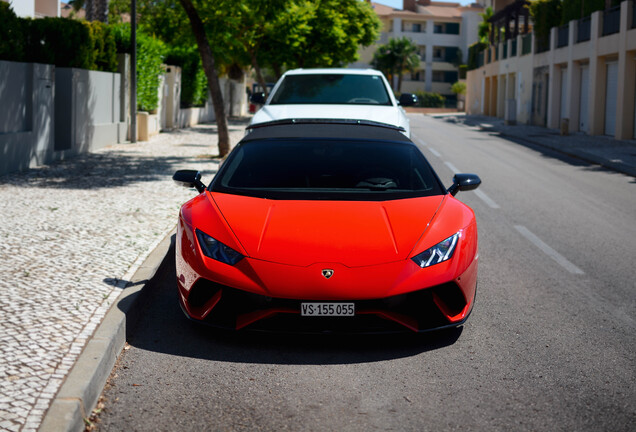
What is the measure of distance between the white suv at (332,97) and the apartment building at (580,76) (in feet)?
64.1

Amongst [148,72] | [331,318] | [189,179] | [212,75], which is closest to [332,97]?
[189,179]

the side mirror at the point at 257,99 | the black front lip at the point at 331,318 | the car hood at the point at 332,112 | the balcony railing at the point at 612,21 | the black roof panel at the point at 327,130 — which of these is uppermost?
the balcony railing at the point at 612,21

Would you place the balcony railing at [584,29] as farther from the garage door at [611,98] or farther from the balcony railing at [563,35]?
the garage door at [611,98]

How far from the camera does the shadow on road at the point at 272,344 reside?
17.2 ft

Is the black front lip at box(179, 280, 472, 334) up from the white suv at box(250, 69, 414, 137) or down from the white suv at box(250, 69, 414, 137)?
down

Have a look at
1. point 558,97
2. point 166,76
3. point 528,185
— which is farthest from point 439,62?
point 528,185

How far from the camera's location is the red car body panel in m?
5.12

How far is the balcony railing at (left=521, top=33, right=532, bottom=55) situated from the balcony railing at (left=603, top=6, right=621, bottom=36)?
14.3 metres

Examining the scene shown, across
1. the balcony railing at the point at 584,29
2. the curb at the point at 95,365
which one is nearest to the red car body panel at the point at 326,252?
the curb at the point at 95,365

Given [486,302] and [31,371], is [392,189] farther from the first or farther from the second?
[31,371]

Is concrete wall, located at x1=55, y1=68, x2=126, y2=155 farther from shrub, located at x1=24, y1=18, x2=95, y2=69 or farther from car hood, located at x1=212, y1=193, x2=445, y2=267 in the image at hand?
→ car hood, located at x1=212, y1=193, x2=445, y2=267

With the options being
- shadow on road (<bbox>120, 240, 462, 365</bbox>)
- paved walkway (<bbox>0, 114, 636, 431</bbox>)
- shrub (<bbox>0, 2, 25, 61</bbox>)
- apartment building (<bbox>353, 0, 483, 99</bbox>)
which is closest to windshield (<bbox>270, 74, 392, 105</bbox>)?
paved walkway (<bbox>0, 114, 636, 431</bbox>)

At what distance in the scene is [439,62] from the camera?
373 feet

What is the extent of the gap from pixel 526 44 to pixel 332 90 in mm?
38695
